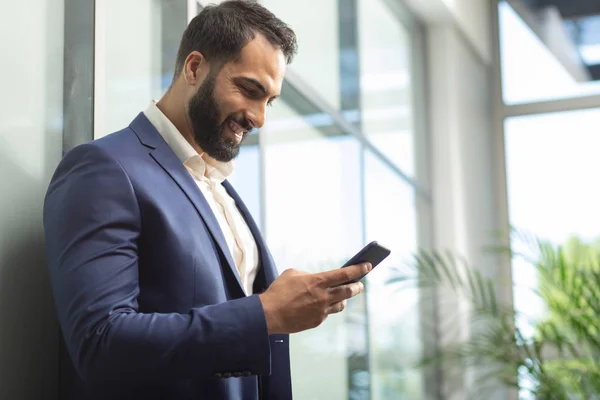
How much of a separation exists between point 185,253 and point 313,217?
2.33 metres

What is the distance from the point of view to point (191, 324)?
1504 millimetres

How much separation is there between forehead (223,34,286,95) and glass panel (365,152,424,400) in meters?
2.82

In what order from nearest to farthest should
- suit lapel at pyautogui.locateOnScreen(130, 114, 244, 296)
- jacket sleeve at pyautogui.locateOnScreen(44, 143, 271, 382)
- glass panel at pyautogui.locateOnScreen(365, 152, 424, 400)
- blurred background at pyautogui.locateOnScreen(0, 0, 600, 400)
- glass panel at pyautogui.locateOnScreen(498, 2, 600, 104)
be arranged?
jacket sleeve at pyautogui.locateOnScreen(44, 143, 271, 382), suit lapel at pyautogui.locateOnScreen(130, 114, 244, 296), blurred background at pyautogui.locateOnScreen(0, 0, 600, 400), glass panel at pyautogui.locateOnScreen(365, 152, 424, 400), glass panel at pyautogui.locateOnScreen(498, 2, 600, 104)

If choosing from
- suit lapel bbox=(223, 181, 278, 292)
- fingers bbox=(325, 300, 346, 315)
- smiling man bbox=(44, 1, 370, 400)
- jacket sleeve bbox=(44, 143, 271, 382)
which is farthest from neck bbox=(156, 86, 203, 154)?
fingers bbox=(325, 300, 346, 315)

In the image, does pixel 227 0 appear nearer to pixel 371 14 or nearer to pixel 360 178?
pixel 360 178

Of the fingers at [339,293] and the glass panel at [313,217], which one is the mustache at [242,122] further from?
the glass panel at [313,217]

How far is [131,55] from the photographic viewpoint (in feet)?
7.91

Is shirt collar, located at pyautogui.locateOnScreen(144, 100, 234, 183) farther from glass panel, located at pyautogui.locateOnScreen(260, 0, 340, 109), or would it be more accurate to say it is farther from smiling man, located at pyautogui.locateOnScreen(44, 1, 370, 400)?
glass panel, located at pyautogui.locateOnScreen(260, 0, 340, 109)

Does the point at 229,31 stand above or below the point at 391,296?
above

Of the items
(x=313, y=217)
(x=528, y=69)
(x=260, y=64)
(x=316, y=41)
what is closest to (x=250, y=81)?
(x=260, y=64)

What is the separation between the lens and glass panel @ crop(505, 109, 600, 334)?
718cm

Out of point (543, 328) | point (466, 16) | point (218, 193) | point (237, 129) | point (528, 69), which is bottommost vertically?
point (543, 328)

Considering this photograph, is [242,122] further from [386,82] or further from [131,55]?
[386,82]

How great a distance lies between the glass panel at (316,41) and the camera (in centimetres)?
388
